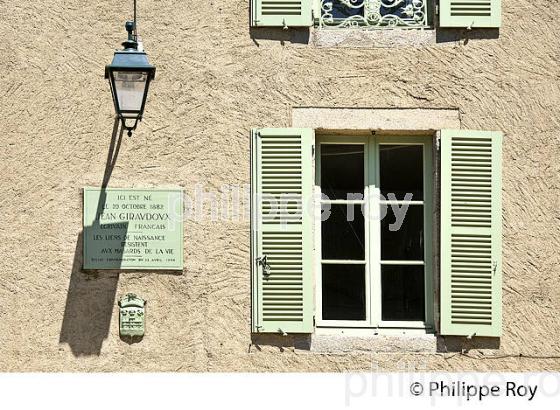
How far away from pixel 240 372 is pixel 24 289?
153 cm

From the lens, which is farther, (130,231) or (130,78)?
(130,231)

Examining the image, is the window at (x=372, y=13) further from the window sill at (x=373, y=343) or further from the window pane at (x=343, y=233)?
the window sill at (x=373, y=343)

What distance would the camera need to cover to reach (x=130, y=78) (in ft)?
19.1

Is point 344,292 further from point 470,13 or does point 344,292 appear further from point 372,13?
point 470,13

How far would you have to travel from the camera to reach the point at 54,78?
639cm

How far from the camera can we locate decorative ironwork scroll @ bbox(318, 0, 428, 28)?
256 inches

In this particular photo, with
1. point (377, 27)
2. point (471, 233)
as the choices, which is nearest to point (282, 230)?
point (471, 233)

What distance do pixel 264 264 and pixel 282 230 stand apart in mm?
254

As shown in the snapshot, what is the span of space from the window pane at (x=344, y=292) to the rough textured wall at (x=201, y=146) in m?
0.32

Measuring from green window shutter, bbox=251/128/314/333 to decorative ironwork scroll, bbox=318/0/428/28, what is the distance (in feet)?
2.73

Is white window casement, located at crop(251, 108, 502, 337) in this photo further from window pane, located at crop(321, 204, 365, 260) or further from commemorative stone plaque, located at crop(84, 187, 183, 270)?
commemorative stone plaque, located at crop(84, 187, 183, 270)

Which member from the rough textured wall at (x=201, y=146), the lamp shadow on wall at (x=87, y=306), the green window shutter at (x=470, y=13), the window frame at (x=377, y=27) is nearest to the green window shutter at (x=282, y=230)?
the rough textured wall at (x=201, y=146)

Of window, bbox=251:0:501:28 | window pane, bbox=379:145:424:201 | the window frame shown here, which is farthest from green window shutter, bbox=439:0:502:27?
window pane, bbox=379:145:424:201
